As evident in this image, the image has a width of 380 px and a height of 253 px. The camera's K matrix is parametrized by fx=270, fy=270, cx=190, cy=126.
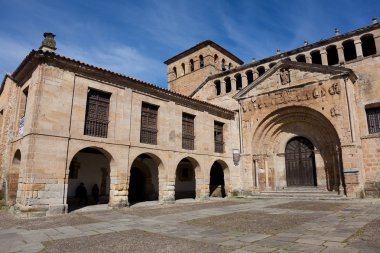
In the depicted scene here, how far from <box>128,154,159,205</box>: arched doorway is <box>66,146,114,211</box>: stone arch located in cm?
192

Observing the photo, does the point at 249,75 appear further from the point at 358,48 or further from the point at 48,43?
the point at 48,43

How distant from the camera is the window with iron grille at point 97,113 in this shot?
11.2 m

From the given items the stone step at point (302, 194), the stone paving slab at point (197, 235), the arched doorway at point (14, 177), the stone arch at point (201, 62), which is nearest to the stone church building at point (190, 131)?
the arched doorway at point (14, 177)

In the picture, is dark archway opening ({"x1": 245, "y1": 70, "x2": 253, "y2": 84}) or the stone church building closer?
the stone church building

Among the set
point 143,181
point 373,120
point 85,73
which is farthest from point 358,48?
point 85,73

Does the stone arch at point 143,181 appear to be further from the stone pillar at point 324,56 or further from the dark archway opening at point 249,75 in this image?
the stone pillar at point 324,56

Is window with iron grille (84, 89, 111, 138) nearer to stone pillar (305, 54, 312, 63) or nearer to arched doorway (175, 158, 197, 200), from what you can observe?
arched doorway (175, 158, 197, 200)

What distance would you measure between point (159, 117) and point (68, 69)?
4958mm

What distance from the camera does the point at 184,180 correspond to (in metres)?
18.7

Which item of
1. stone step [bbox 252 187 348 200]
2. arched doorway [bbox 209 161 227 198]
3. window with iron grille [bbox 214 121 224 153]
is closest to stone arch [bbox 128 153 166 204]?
window with iron grille [bbox 214 121 224 153]

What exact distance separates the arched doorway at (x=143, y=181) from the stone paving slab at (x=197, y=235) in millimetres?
Result: 7793

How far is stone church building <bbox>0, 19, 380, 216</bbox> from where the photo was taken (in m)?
9.95

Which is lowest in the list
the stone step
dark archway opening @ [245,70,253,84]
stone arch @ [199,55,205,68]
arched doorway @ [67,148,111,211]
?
the stone step

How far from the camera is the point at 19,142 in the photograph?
1084 cm
